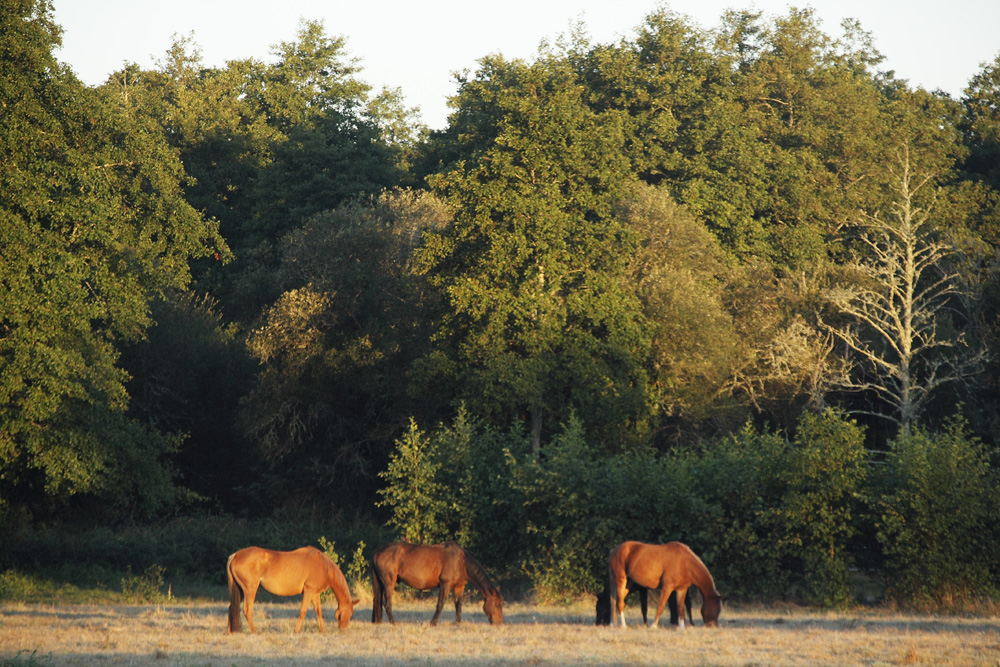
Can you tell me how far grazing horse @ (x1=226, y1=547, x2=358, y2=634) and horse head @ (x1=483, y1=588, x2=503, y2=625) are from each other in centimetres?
232

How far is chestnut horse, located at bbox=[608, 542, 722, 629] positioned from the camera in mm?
15742

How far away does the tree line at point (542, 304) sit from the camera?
23891 mm

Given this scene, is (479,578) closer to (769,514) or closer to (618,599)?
(618,599)

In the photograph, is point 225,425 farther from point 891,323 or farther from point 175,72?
point 175,72

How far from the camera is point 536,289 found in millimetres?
30250

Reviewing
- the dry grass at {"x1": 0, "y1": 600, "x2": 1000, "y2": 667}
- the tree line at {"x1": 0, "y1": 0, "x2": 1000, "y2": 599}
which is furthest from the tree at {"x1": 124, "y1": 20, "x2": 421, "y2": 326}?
the dry grass at {"x1": 0, "y1": 600, "x2": 1000, "y2": 667}

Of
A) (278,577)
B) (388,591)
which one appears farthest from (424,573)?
(278,577)

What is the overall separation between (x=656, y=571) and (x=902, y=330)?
19.1 m

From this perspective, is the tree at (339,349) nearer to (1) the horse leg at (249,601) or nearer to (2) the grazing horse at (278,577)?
(2) the grazing horse at (278,577)

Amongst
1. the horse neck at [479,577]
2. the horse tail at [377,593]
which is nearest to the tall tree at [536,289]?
the horse neck at [479,577]

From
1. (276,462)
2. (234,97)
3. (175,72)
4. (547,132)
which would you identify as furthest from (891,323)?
(175,72)

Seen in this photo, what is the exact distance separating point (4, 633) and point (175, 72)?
54642 mm

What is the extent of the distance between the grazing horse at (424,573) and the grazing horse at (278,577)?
100cm

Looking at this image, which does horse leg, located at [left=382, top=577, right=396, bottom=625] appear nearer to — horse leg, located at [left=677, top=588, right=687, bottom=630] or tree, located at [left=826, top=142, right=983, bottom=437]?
horse leg, located at [left=677, top=588, right=687, bottom=630]
